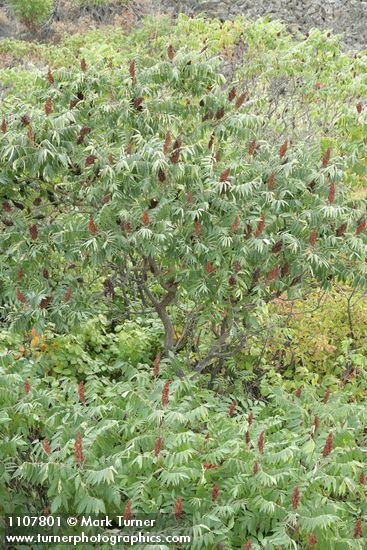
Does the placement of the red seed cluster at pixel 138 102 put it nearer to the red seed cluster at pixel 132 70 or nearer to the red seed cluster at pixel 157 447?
the red seed cluster at pixel 132 70

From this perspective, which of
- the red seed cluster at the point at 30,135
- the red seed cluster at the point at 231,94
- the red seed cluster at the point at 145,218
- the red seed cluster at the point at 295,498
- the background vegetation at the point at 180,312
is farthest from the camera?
the red seed cluster at the point at 231,94

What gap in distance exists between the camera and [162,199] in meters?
6.00

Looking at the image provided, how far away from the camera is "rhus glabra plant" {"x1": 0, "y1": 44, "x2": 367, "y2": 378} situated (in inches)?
239

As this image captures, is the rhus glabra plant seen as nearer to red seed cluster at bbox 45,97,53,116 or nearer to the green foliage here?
red seed cluster at bbox 45,97,53,116

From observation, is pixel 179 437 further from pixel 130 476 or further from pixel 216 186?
pixel 216 186

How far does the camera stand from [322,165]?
21.9ft

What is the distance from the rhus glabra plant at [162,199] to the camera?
20.0 ft

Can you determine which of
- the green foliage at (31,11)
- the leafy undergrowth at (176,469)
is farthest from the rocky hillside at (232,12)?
the leafy undergrowth at (176,469)

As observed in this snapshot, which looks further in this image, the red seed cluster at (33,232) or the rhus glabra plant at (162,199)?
the red seed cluster at (33,232)

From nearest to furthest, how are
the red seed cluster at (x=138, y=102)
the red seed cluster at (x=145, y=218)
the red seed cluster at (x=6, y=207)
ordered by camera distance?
the red seed cluster at (x=145, y=218) → the red seed cluster at (x=138, y=102) → the red seed cluster at (x=6, y=207)

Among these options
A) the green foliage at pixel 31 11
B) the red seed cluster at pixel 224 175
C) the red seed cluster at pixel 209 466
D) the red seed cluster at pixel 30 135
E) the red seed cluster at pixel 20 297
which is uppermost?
the red seed cluster at pixel 30 135

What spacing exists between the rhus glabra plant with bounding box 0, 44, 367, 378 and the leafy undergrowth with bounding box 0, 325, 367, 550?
1.27m

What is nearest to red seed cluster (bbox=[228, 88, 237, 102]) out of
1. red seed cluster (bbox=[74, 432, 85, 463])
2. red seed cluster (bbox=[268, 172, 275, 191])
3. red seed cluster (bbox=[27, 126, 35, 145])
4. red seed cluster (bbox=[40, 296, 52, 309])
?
red seed cluster (bbox=[268, 172, 275, 191])

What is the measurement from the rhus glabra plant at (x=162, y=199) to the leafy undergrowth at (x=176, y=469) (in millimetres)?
1268
